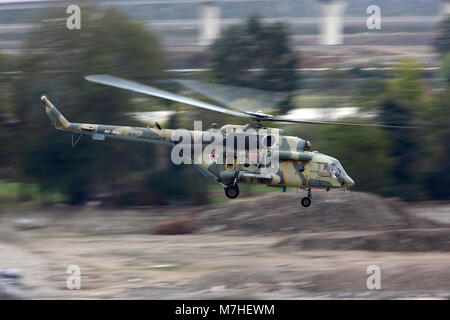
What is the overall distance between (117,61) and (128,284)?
23206 mm

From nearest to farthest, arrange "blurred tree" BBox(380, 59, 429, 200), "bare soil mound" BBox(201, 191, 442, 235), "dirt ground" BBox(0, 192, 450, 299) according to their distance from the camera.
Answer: "dirt ground" BBox(0, 192, 450, 299), "bare soil mound" BBox(201, 191, 442, 235), "blurred tree" BBox(380, 59, 429, 200)

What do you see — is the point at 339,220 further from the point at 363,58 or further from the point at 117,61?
the point at 363,58

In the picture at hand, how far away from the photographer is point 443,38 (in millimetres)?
69062

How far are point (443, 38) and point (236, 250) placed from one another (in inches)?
1914

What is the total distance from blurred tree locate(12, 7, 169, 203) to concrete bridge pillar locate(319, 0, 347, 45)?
45645mm

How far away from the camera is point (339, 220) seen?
35.1m

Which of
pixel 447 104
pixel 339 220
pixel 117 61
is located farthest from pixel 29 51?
pixel 447 104

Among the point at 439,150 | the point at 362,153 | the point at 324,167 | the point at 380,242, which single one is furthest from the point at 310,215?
the point at 439,150

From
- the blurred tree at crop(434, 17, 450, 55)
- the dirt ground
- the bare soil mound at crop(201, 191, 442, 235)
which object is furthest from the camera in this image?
the blurred tree at crop(434, 17, 450, 55)

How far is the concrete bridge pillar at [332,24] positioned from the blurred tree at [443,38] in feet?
58.0

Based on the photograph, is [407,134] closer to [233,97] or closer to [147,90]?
[233,97]

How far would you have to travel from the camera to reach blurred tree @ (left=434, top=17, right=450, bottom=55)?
68250mm

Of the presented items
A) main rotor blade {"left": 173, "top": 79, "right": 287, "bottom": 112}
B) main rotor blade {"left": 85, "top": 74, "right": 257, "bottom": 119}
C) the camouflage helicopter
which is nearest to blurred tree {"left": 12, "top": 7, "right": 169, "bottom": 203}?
main rotor blade {"left": 173, "top": 79, "right": 287, "bottom": 112}

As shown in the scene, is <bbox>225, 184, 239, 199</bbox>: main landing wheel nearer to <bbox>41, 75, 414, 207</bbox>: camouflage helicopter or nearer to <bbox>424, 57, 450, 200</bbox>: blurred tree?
<bbox>41, 75, 414, 207</bbox>: camouflage helicopter
